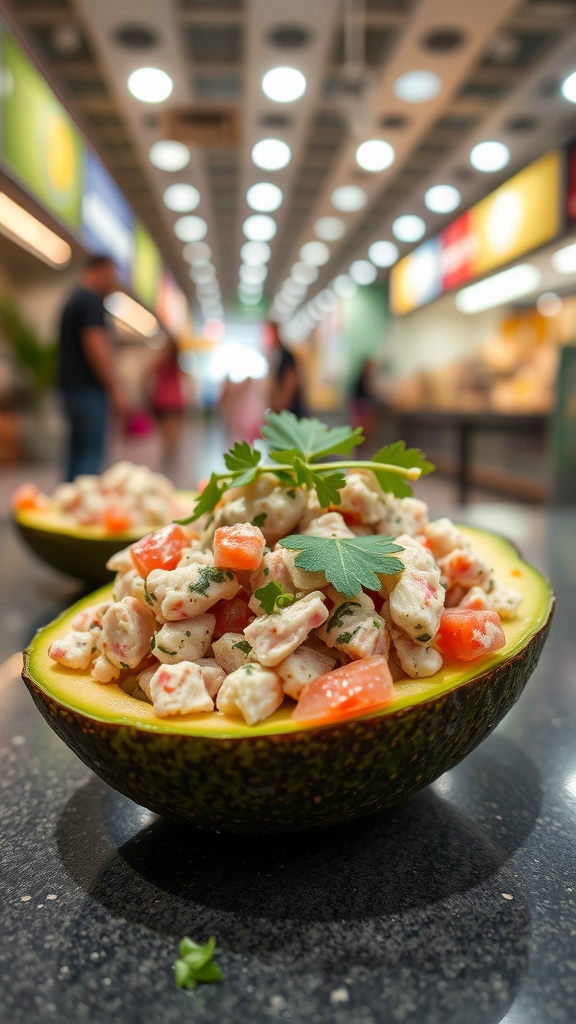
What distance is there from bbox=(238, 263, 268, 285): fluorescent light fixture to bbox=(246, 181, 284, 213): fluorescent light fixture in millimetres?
4682

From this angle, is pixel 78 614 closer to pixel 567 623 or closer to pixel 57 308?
pixel 567 623

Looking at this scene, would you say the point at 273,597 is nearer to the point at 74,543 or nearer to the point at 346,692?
the point at 346,692

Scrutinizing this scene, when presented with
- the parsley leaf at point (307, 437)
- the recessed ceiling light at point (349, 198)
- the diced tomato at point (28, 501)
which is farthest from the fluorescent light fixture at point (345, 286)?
the parsley leaf at point (307, 437)

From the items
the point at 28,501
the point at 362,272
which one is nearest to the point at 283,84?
the point at 28,501

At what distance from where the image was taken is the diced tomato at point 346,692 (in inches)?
23.8

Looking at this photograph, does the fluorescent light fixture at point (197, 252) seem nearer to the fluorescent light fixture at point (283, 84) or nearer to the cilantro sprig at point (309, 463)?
the fluorescent light fixture at point (283, 84)

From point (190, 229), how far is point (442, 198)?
3.65 m

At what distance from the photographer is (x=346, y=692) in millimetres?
613

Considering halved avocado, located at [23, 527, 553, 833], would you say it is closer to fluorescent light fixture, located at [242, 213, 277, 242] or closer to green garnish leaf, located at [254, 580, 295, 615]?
green garnish leaf, located at [254, 580, 295, 615]

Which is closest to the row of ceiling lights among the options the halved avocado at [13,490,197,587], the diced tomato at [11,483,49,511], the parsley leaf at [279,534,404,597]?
the diced tomato at [11,483,49,511]

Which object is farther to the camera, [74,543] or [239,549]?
[74,543]

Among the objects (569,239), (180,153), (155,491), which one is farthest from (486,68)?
(155,491)

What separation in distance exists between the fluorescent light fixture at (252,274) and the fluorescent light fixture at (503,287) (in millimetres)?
5507

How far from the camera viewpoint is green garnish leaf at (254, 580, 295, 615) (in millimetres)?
676
